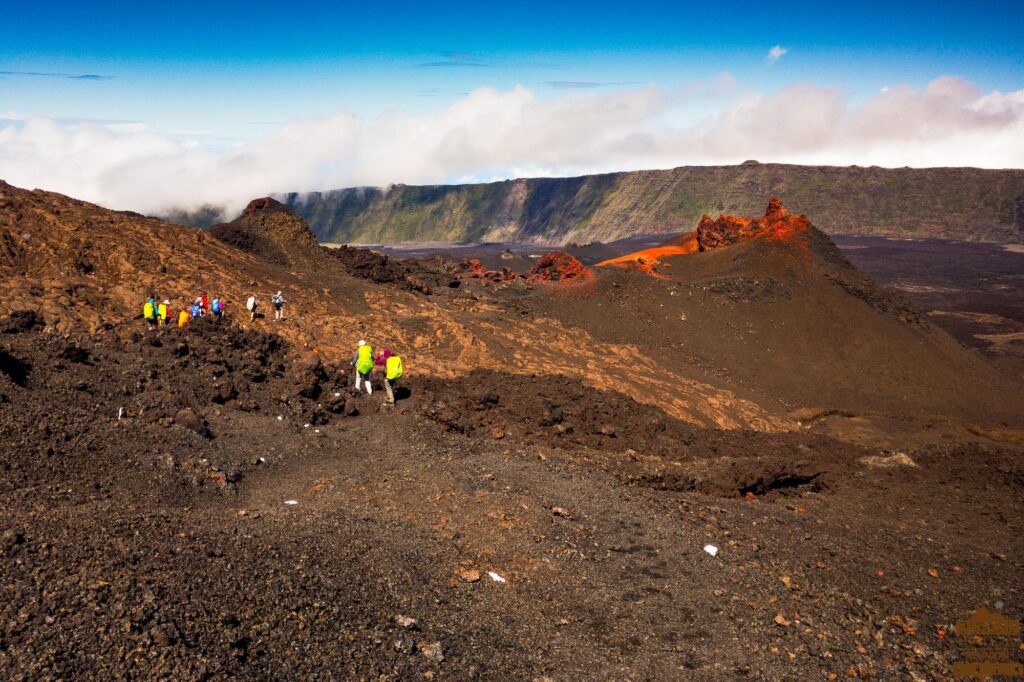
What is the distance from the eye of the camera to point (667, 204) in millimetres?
123375

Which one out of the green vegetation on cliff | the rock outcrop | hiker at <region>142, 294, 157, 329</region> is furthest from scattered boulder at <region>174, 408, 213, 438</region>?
the green vegetation on cliff

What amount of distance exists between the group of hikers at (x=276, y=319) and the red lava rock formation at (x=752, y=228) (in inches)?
1039

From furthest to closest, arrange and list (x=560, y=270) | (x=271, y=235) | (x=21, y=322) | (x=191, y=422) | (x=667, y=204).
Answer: (x=667, y=204) < (x=560, y=270) < (x=271, y=235) < (x=21, y=322) < (x=191, y=422)

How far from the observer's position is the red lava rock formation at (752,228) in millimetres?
34438

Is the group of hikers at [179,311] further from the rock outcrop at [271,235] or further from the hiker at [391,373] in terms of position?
the rock outcrop at [271,235]

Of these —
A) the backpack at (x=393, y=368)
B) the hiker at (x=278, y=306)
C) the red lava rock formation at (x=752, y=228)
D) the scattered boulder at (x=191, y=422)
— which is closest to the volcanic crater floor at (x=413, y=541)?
the scattered boulder at (x=191, y=422)

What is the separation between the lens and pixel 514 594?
276 inches

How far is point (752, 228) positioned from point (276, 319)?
30.4 metres

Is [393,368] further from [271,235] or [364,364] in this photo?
[271,235]

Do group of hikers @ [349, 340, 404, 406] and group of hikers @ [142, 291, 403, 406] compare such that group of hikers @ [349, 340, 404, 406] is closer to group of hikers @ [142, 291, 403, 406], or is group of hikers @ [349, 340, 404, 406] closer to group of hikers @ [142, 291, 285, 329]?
group of hikers @ [142, 291, 403, 406]

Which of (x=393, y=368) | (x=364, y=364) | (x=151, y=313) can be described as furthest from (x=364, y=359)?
(x=151, y=313)

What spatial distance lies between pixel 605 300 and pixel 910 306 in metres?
15.0

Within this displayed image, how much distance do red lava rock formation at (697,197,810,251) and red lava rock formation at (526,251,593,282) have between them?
35.7 ft

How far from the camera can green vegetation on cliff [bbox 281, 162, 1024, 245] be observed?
106812 millimetres
